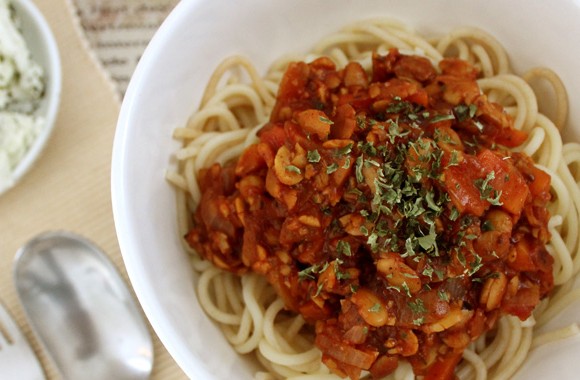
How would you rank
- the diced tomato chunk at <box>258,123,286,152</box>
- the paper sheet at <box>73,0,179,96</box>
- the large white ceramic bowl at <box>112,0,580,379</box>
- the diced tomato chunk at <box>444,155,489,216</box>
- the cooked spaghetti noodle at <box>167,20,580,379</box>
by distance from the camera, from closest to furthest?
the diced tomato chunk at <box>444,155,489,216</box>, the large white ceramic bowl at <box>112,0,580,379</box>, the diced tomato chunk at <box>258,123,286,152</box>, the cooked spaghetti noodle at <box>167,20,580,379</box>, the paper sheet at <box>73,0,179,96</box>

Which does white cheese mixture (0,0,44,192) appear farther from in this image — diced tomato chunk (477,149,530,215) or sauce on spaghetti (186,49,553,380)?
diced tomato chunk (477,149,530,215)

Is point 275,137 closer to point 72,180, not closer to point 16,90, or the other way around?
point 72,180

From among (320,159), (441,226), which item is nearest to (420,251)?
(441,226)

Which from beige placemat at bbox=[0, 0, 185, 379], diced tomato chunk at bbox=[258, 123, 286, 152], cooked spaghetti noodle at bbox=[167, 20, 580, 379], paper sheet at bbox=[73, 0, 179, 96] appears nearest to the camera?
diced tomato chunk at bbox=[258, 123, 286, 152]

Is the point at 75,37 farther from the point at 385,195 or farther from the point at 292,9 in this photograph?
the point at 385,195

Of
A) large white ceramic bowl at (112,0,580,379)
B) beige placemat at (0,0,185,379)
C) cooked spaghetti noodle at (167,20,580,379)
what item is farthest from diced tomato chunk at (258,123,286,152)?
beige placemat at (0,0,185,379)

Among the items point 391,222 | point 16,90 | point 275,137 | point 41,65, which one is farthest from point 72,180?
point 391,222

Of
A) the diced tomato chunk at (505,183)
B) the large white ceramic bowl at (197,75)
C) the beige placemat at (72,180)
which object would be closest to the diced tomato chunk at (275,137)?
the large white ceramic bowl at (197,75)

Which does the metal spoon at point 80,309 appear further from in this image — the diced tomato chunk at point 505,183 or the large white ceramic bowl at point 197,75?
the diced tomato chunk at point 505,183
